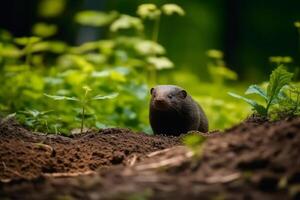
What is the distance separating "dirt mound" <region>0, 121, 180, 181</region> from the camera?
12.1 feet

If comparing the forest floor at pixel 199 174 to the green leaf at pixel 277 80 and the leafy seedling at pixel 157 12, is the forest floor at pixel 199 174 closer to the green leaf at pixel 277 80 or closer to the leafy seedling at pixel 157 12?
the green leaf at pixel 277 80

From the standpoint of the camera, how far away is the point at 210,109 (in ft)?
27.9

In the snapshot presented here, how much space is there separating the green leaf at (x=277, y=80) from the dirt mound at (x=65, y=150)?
82 centimetres

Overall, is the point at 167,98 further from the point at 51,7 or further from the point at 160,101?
the point at 51,7

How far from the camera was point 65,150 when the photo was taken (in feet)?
13.6

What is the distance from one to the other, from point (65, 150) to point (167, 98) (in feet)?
6.03

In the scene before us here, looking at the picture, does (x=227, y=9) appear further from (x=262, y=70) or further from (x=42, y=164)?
(x=42, y=164)

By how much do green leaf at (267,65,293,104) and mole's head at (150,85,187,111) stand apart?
1.48m

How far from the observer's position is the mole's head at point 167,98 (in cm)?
571

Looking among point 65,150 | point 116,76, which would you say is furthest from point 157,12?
point 65,150

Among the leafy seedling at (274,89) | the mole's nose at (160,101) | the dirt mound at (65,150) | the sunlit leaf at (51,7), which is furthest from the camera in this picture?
the sunlit leaf at (51,7)

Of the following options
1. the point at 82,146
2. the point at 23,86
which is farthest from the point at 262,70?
the point at 82,146

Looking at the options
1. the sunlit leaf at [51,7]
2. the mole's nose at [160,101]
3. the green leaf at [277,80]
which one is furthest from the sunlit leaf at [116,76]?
the sunlit leaf at [51,7]

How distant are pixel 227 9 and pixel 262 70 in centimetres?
219
